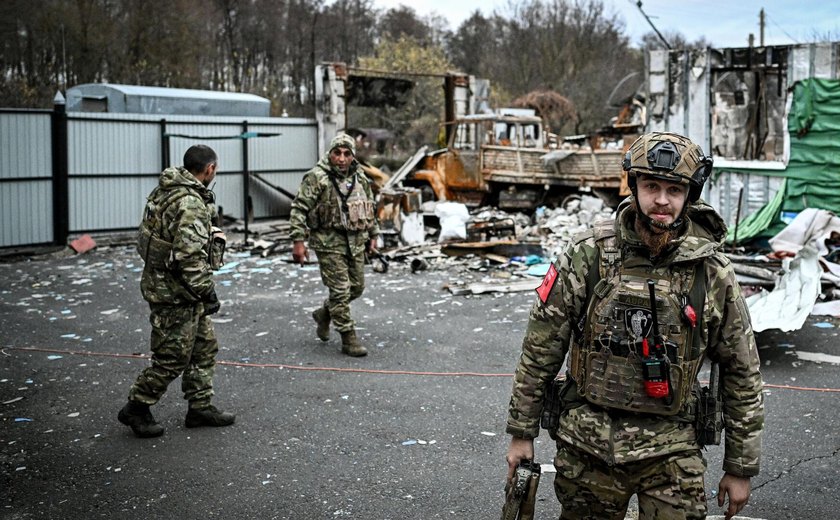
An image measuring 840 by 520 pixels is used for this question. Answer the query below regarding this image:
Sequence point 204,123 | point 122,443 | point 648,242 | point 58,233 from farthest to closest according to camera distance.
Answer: point 204,123
point 58,233
point 122,443
point 648,242

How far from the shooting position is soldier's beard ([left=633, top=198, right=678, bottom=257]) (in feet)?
→ 8.39

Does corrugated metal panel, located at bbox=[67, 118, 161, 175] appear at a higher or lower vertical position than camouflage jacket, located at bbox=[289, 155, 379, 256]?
higher

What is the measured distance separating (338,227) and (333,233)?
8 centimetres

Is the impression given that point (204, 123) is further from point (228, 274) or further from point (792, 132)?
point (792, 132)

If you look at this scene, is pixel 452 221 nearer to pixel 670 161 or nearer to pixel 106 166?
pixel 106 166

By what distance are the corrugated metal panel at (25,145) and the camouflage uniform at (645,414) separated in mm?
13253

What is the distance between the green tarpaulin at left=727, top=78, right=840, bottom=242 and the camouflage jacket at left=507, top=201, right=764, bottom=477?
10195mm

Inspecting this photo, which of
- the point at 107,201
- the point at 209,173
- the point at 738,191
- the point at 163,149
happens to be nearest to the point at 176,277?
the point at 209,173

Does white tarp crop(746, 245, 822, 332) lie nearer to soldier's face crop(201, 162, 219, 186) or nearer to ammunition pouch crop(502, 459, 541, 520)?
soldier's face crop(201, 162, 219, 186)

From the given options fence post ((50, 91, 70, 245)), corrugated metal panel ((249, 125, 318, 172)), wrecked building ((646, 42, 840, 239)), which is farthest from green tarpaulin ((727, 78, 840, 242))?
fence post ((50, 91, 70, 245))

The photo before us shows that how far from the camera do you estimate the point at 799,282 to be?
7582 mm

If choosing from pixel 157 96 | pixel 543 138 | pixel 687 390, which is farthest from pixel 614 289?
pixel 543 138

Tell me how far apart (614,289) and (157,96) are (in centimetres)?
1673

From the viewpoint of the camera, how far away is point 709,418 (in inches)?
104
